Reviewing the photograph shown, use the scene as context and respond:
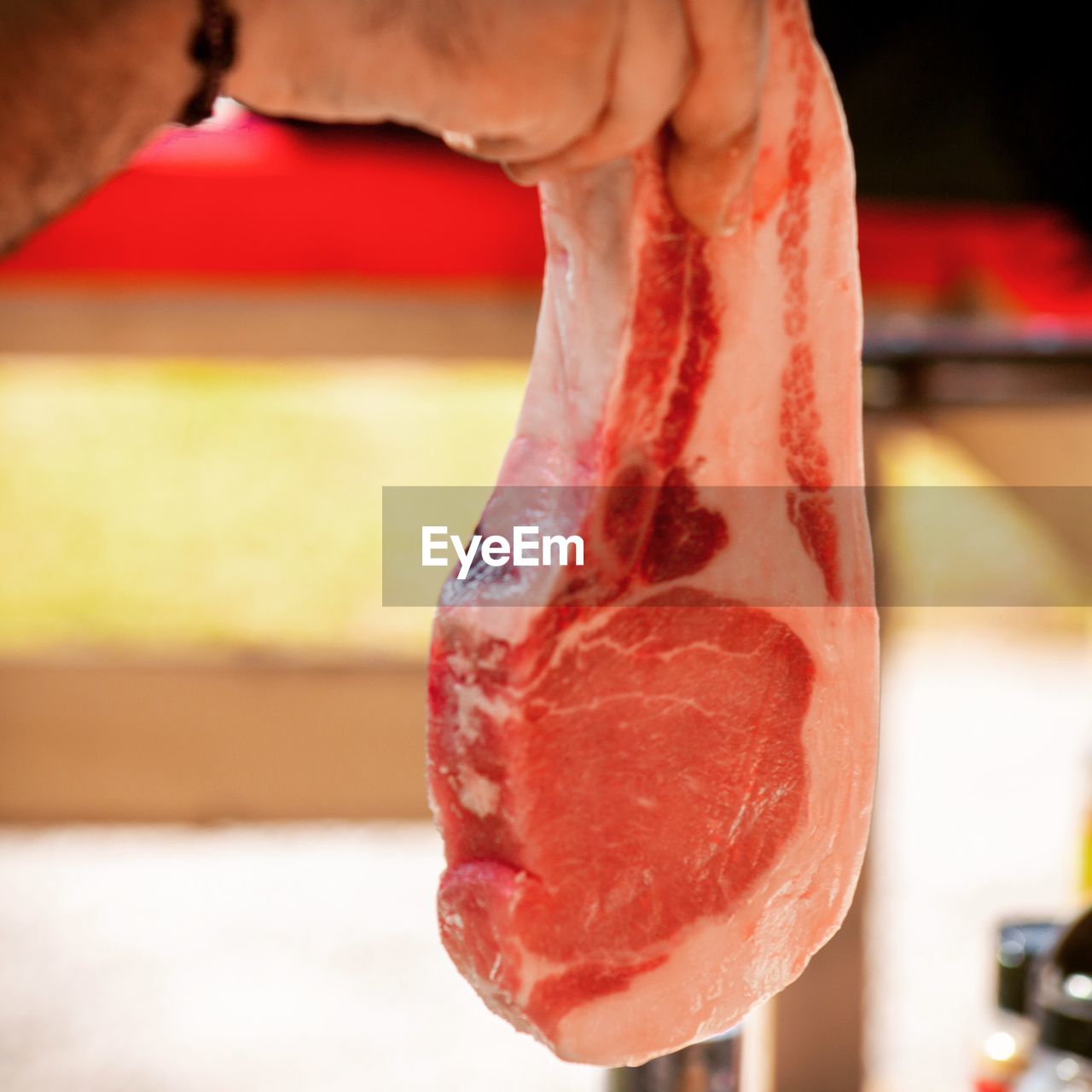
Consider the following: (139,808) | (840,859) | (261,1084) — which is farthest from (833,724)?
(139,808)

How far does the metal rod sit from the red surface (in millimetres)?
2396

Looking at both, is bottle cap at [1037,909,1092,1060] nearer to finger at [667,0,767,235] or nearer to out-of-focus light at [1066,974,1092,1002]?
out-of-focus light at [1066,974,1092,1002]

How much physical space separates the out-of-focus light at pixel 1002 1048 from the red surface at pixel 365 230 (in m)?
2.22

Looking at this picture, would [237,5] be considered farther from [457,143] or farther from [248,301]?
[248,301]

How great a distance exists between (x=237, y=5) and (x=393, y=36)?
5 cm

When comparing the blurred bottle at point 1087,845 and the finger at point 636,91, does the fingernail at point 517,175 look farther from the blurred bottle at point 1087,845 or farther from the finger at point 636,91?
the blurred bottle at point 1087,845

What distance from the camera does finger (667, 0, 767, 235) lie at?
0.47 meters

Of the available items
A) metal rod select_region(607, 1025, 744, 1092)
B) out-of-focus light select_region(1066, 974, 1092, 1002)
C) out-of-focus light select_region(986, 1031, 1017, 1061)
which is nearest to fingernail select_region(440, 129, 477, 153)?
metal rod select_region(607, 1025, 744, 1092)

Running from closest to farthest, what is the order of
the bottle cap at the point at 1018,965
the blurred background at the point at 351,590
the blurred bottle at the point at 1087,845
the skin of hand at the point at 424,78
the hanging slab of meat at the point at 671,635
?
the skin of hand at the point at 424,78 → the hanging slab of meat at the point at 671,635 → the bottle cap at the point at 1018,965 → the blurred bottle at the point at 1087,845 → the blurred background at the point at 351,590

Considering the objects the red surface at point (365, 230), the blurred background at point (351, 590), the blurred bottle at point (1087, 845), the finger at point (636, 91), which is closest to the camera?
the finger at point (636, 91)

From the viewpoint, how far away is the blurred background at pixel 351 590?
1794 millimetres

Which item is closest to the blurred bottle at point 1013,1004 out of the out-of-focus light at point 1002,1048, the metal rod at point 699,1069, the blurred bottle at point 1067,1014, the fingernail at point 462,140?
the out-of-focus light at point 1002,1048

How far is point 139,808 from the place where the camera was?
3.04 meters

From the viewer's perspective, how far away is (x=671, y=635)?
61 cm
